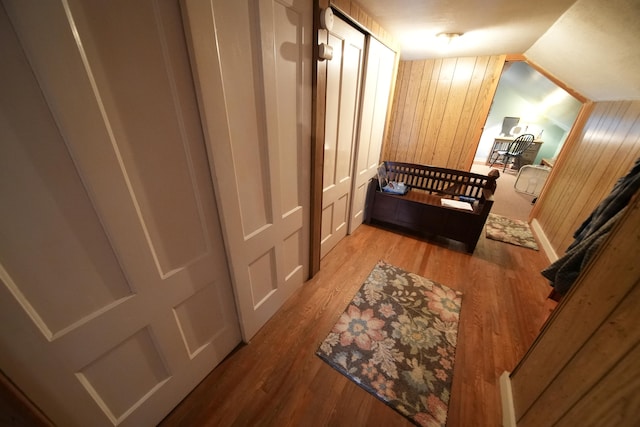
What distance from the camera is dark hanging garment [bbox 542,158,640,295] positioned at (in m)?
1.00

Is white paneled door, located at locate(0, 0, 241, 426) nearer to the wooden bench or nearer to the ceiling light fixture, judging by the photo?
the wooden bench

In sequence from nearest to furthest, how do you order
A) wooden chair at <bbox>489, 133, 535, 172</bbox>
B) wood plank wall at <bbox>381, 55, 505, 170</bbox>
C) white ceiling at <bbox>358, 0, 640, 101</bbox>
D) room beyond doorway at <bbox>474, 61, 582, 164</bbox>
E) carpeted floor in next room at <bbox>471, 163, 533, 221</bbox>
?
1. white ceiling at <bbox>358, 0, 640, 101</bbox>
2. wood plank wall at <bbox>381, 55, 505, 170</bbox>
3. carpeted floor in next room at <bbox>471, 163, 533, 221</bbox>
4. room beyond doorway at <bbox>474, 61, 582, 164</bbox>
5. wooden chair at <bbox>489, 133, 535, 172</bbox>

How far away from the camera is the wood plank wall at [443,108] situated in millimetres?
2830

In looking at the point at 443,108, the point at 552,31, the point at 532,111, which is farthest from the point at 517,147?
the point at 552,31

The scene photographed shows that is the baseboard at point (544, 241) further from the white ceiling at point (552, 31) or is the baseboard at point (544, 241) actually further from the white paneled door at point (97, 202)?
the white paneled door at point (97, 202)

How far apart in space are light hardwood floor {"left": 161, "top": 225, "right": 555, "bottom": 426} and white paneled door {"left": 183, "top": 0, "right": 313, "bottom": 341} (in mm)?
233

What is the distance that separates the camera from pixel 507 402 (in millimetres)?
1081

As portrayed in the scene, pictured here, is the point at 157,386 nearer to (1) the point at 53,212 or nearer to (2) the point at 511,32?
(1) the point at 53,212

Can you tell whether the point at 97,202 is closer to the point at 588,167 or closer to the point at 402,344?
the point at 402,344

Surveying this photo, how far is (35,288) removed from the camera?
0.57 m

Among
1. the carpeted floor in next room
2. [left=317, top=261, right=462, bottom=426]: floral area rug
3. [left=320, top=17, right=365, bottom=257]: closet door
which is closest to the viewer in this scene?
[left=317, top=261, right=462, bottom=426]: floral area rug

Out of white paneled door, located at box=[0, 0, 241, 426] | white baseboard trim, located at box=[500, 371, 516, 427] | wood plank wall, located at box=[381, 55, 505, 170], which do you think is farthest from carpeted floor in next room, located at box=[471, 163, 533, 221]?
white paneled door, located at box=[0, 0, 241, 426]

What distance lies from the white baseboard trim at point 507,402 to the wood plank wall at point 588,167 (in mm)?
1856

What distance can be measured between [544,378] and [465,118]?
3.19 m
